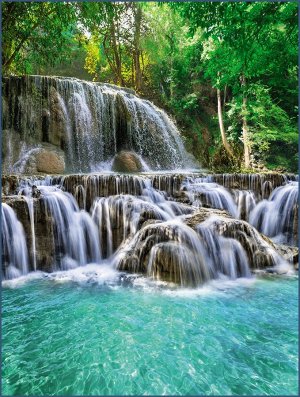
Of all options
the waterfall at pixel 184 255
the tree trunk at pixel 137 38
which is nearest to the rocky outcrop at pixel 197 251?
the waterfall at pixel 184 255

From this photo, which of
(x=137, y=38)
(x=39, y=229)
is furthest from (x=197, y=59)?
(x=39, y=229)

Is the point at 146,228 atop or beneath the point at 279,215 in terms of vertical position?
atop

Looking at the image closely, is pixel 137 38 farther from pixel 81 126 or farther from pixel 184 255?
pixel 184 255

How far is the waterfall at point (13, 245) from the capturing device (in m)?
5.90

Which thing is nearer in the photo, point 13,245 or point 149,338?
point 149,338

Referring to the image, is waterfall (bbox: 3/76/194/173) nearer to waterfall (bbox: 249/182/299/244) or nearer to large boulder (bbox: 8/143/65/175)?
large boulder (bbox: 8/143/65/175)

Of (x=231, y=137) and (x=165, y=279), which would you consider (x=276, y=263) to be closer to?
(x=165, y=279)

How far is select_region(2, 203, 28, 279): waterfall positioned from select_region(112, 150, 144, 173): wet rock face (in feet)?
27.6

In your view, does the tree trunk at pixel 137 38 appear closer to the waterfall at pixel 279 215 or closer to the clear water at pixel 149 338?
the waterfall at pixel 279 215

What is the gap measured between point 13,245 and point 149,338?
153 inches

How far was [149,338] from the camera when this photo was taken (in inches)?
135

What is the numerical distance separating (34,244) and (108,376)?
163 inches

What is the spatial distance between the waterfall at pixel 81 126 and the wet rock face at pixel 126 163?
55 cm

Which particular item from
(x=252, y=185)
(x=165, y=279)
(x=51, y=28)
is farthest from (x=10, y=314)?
(x=252, y=185)
